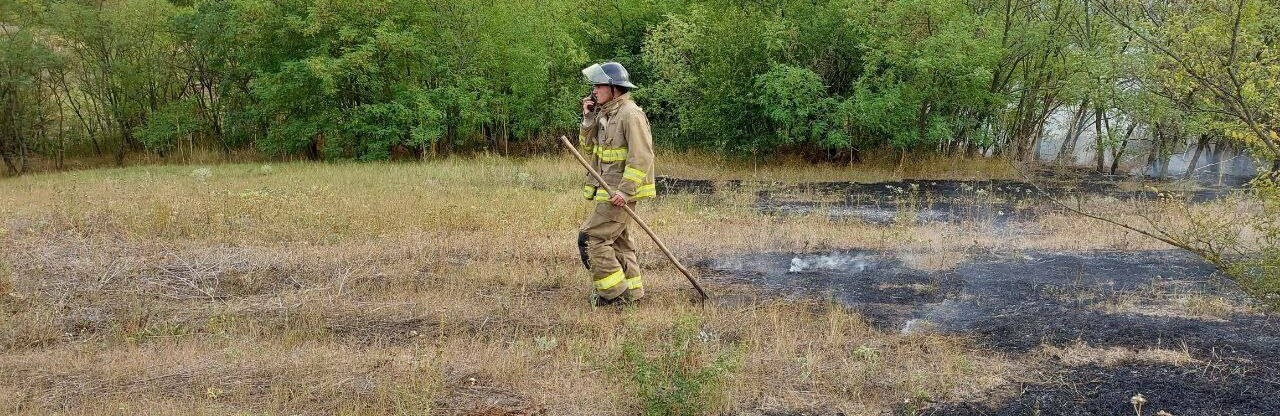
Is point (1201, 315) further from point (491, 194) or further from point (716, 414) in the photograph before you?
point (491, 194)

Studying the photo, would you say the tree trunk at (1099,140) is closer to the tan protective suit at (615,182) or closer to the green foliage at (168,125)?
the tan protective suit at (615,182)

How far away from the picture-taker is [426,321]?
6605mm

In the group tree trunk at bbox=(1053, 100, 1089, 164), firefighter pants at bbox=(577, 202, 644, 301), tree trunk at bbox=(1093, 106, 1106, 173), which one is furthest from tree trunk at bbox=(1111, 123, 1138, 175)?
firefighter pants at bbox=(577, 202, 644, 301)

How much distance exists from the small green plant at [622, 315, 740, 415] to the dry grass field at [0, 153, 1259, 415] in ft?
0.06

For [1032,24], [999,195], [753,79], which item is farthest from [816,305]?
[1032,24]

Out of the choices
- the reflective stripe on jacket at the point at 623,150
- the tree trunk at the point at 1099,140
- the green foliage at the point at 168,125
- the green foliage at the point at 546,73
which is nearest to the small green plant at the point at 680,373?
the reflective stripe on jacket at the point at 623,150

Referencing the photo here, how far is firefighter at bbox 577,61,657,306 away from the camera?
6.70m

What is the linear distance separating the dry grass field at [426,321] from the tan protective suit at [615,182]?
0.28m

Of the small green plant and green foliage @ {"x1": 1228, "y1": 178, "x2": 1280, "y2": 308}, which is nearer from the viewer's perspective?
green foliage @ {"x1": 1228, "y1": 178, "x2": 1280, "y2": 308}

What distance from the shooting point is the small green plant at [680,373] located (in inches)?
186

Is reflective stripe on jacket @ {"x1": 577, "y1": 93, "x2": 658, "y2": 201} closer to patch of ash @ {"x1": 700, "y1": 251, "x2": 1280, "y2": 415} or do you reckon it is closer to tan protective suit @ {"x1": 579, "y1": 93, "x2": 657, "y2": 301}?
tan protective suit @ {"x1": 579, "y1": 93, "x2": 657, "y2": 301}

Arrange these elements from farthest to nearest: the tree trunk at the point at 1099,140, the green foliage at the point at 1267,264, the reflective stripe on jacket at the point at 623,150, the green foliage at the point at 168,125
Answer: the green foliage at the point at 168,125 < the tree trunk at the point at 1099,140 < the reflective stripe on jacket at the point at 623,150 < the green foliage at the point at 1267,264

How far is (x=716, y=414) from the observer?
15.8ft

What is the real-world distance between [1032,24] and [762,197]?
6.95 meters
